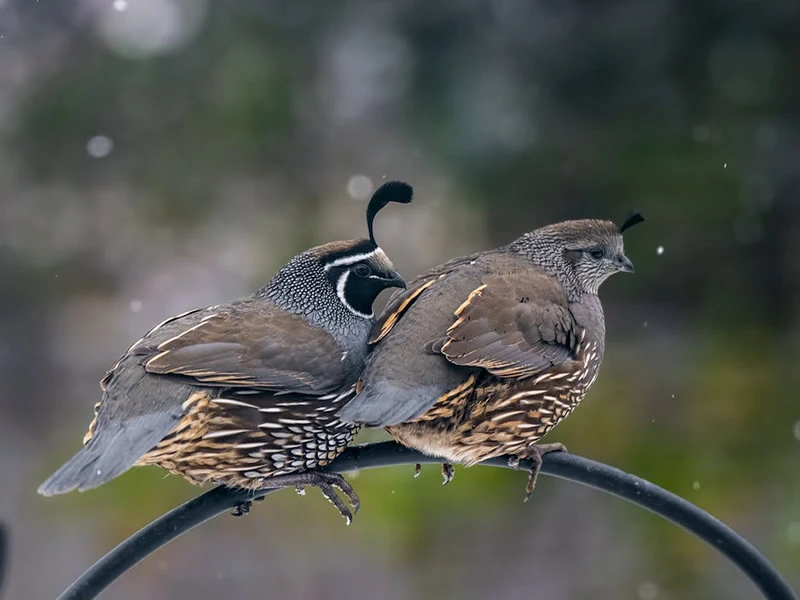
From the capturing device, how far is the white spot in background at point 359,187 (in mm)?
5379

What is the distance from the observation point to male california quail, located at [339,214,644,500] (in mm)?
1850

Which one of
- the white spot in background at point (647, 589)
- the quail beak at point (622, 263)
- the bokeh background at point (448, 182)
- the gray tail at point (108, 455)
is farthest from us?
the bokeh background at point (448, 182)

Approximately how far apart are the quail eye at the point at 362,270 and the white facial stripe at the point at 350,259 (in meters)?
0.01

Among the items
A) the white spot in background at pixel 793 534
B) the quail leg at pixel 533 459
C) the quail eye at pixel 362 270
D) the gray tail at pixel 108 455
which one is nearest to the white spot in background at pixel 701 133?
the white spot in background at pixel 793 534

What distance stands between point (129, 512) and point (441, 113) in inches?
96.1

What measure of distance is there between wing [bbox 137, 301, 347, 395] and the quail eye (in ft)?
0.41

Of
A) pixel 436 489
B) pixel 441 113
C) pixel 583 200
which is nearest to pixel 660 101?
pixel 583 200

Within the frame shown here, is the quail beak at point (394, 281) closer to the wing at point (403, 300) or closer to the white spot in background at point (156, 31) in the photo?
the wing at point (403, 300)

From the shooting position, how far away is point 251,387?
1.84 metres

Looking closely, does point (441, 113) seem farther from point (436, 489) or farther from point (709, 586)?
point (709, 586)

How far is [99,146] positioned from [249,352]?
392 cm

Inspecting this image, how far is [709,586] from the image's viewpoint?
4609mm

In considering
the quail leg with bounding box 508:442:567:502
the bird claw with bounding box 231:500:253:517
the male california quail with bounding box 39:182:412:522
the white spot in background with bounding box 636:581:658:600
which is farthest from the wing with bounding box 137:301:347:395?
the white spot in background with bounding box 636:581:658:600

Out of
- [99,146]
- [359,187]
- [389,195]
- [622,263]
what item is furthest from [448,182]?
[389,195]
